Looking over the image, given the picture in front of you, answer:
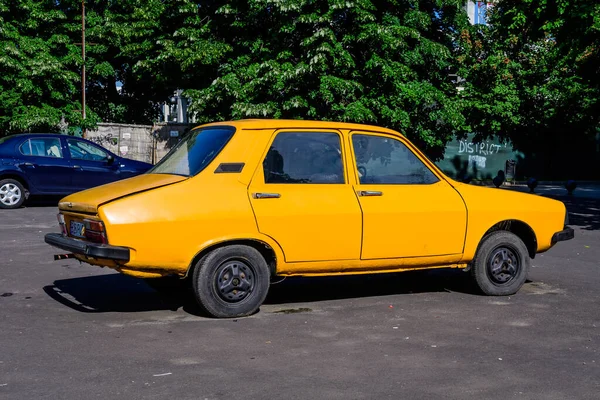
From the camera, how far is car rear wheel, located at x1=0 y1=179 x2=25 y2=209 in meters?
18.3

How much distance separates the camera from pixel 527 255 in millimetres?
8836

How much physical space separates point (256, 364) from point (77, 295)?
10.7 ft

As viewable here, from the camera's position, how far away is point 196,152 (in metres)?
7.82

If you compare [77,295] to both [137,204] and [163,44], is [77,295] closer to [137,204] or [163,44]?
[137,204]

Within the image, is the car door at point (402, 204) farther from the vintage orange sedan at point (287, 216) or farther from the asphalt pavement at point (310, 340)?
the asphalt pavement at point (310, 340)

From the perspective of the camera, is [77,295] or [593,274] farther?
[593,274]

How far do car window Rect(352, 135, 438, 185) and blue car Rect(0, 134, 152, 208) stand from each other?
1071cm

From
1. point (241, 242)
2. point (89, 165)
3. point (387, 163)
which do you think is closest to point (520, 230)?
point (387, 163)

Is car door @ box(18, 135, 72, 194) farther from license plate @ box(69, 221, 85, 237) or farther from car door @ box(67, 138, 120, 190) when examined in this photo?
license plate @ box(69, 221, 85, 237)

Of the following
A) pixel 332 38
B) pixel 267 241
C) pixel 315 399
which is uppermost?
pixel 332 38

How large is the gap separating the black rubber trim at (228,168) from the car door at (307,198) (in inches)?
6.7

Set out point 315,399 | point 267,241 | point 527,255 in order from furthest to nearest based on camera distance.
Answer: point 527,255 → point 267,241 → point 315,399

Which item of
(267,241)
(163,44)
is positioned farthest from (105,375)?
(163,44)

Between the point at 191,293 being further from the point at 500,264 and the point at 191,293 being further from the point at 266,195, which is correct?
the point at 500,264
